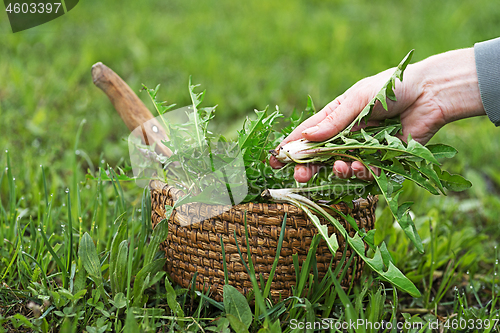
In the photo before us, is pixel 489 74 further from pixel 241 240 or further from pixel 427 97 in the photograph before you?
pixel 241 240

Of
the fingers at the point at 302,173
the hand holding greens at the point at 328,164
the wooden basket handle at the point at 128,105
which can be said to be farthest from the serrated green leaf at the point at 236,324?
the wooden basket handle at the point at 128,105

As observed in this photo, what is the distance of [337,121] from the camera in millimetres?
1511

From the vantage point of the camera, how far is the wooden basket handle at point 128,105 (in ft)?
5.89

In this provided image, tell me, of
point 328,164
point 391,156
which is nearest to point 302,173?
point 328,164

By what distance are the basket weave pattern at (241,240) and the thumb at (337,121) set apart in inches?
10.7

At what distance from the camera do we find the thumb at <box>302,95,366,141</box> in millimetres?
1487

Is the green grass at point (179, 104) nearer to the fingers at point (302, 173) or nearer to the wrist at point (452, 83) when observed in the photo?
the fingers at point (302, 173)

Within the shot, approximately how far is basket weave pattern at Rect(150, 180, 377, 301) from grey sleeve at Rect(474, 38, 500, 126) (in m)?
0.63

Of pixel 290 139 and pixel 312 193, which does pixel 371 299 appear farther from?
pixel 290 139

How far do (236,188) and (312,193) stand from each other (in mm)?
296

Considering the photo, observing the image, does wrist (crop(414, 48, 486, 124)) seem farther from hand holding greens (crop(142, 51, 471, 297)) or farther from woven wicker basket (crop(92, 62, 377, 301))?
woven wicker basket (crop(92, 62, 377, 301))

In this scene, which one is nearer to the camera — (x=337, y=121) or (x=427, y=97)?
(x=337, y=121)

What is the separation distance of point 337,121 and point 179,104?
7.32 feet

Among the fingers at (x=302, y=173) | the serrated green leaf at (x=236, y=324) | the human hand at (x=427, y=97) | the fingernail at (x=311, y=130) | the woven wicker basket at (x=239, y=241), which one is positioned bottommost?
the serrated green leaf at (x=236, y=324)
